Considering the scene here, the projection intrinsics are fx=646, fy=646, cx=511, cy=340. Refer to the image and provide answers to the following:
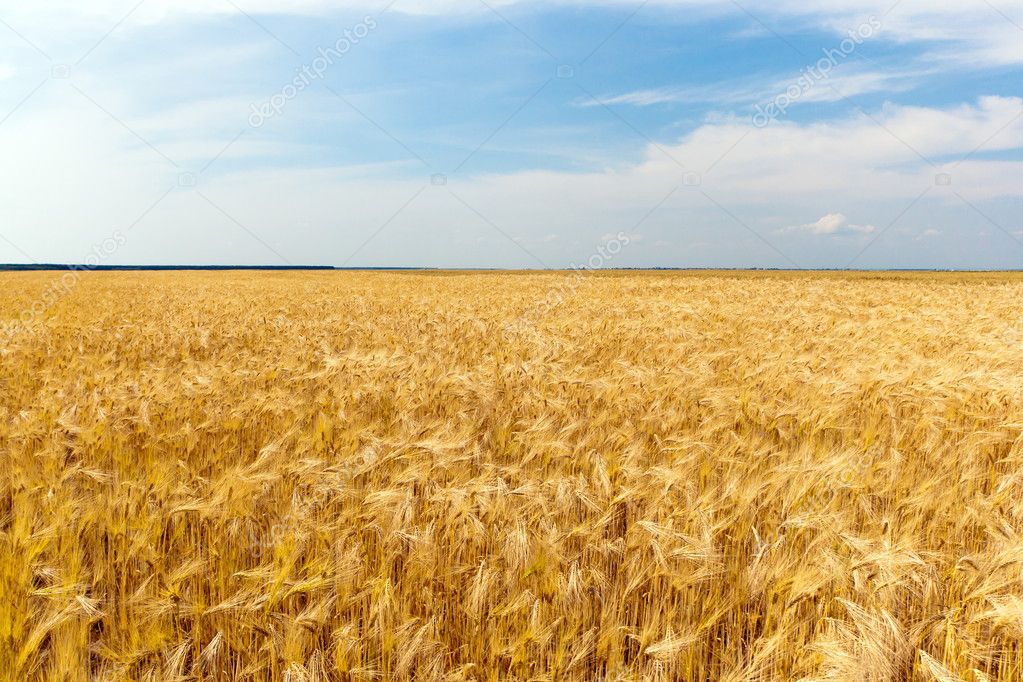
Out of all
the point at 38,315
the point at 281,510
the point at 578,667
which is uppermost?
the point at 38,315

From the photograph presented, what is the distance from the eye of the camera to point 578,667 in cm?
204

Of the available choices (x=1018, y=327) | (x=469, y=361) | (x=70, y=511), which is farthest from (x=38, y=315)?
(x=1018, y=327)

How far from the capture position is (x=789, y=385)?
5.71 metres

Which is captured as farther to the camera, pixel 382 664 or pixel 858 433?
pixel 858 433

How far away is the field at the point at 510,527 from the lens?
2.02 m

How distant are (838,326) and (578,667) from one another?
9640 mm

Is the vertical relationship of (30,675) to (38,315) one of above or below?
below

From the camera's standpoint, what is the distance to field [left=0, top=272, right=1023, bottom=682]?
202 cm

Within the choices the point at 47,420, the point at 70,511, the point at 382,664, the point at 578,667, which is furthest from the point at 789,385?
the point at 47,420

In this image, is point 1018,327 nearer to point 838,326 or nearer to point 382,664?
point 838,326

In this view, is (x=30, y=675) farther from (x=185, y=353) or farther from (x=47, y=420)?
(x=185, y=353)

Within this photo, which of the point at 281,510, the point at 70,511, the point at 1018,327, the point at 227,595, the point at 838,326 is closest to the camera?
the point at 227,595

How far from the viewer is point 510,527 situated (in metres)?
2.66

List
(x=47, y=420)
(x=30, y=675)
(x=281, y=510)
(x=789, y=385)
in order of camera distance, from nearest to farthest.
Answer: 1. (x=30, y=675)
2. (x=281, y=510)
3. (x=47, y=420)
4. (x=789, y=385)
